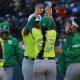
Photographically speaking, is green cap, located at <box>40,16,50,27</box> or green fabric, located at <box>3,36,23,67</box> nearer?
green cap, located at <box>40,16,50,27</box>

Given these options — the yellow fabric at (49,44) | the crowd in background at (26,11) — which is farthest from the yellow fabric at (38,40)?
the crowd in background at (26,11)

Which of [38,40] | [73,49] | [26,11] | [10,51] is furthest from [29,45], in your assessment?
[26,11]

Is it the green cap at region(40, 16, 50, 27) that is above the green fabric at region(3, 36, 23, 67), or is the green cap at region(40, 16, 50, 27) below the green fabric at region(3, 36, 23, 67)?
above

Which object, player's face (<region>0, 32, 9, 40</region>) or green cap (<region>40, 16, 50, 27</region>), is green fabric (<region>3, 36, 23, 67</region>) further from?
green cap (<region>40, 16, 50, 27</region>)

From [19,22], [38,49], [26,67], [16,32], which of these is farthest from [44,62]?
[19,22]

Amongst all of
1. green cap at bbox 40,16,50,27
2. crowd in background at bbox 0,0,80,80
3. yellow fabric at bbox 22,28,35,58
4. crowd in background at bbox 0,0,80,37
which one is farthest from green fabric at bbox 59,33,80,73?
crowd in background at bbox 0,0,80,37

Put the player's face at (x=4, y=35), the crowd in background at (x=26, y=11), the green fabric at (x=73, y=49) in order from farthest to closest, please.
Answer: the crowd in background at (x=26, y=11) → the player's face at (x=4, y=35) → the green fabric at (x=73, y=49)

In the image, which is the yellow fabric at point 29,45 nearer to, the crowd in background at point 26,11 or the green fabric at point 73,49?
the green fabric at point 73,49

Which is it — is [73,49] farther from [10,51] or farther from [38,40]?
[10,51]

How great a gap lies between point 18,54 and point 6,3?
9.67m

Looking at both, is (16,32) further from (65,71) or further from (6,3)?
(65,71)

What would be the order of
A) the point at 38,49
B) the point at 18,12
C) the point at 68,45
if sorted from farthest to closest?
the point at 18,12 → the point at 38,49 → the point at 68,45

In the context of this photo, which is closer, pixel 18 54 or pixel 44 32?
pixel 44 32

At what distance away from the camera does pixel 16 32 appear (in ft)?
49.7
